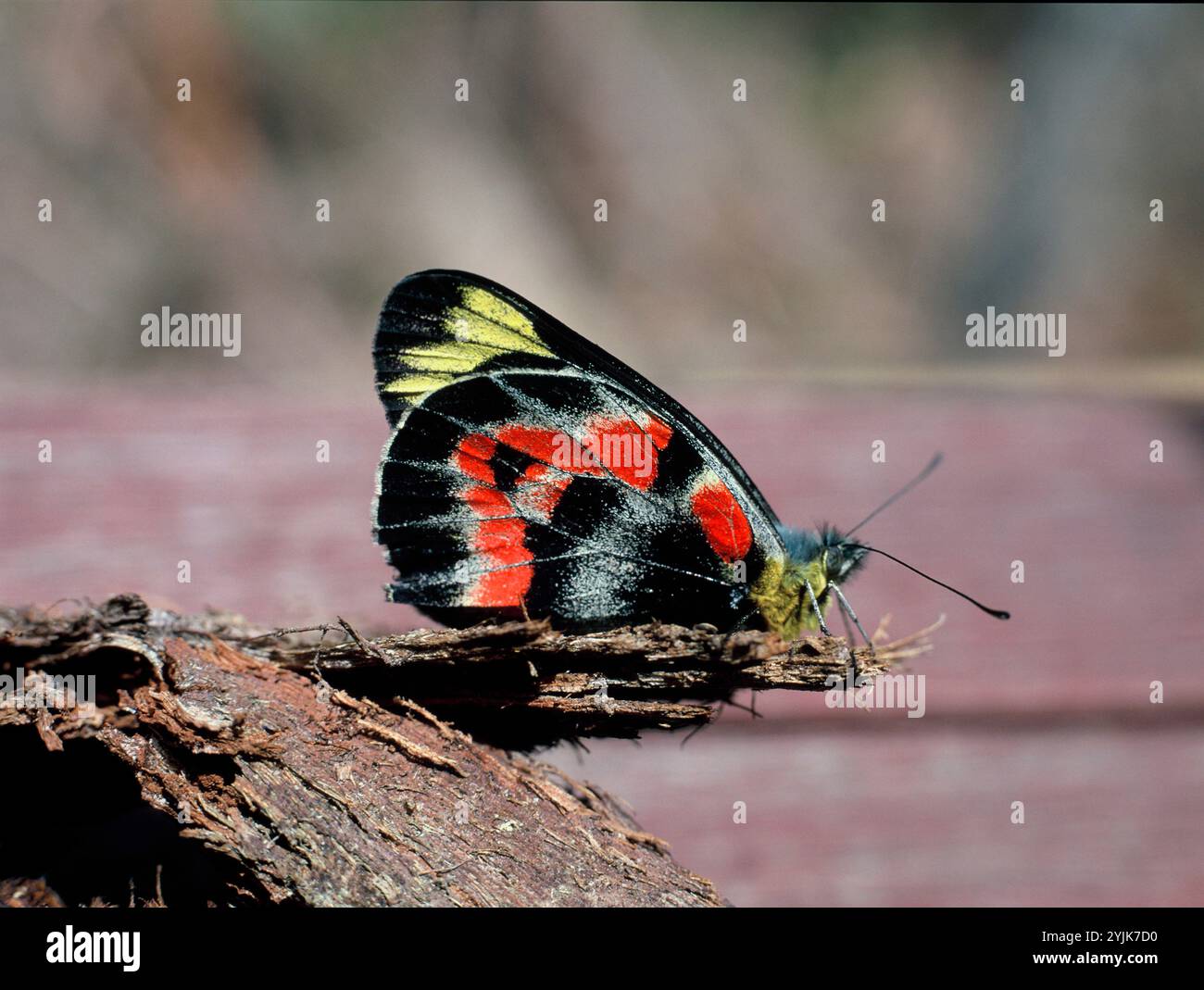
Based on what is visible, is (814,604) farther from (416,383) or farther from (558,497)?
(416,383)

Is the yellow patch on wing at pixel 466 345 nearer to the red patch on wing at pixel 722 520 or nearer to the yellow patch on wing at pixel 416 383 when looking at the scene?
the yellow patch on wing at pixel 416 383

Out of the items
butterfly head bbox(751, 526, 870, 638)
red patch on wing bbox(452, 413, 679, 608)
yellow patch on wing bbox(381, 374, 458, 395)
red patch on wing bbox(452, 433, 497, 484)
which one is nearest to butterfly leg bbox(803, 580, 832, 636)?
butterfly head bbox(751, 526, 870, 638)

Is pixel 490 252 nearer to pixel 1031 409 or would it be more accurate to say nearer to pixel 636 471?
pixel 1031 409

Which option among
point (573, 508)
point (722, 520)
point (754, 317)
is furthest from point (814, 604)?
point (754, 317)

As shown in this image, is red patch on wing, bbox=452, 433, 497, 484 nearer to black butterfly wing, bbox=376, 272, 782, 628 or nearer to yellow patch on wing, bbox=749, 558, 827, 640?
black butterfly wing, bbox=376, 272, 782, 628

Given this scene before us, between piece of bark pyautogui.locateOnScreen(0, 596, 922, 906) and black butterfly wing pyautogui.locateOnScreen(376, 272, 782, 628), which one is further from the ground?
black butterfly wing pyautogui.locateOnScreen(376, 272, 782, 628)

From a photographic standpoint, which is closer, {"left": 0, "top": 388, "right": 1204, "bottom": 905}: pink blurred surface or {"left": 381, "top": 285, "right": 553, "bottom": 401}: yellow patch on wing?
{"left": 381, "top": 285, "right": 553, "bottom": 401}: yellow patch on wing
